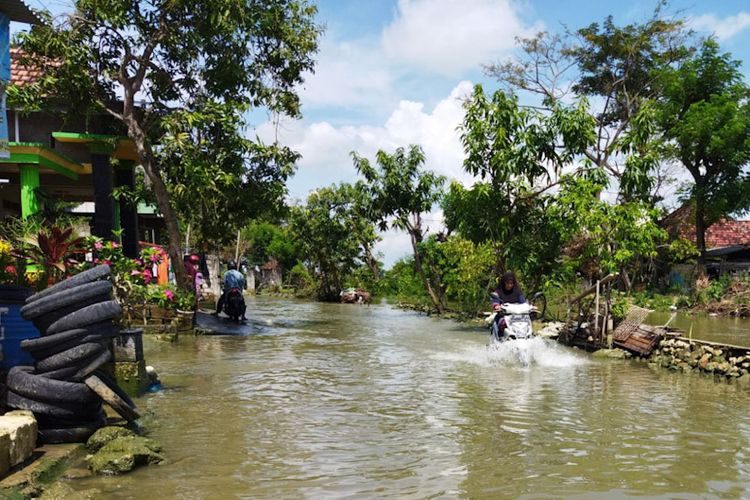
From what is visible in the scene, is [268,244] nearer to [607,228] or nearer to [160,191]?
[160,191]

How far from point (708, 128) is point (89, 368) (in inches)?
1100

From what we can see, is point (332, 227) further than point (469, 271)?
Yes

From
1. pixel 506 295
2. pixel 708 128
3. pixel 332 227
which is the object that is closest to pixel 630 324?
pixel 506 295

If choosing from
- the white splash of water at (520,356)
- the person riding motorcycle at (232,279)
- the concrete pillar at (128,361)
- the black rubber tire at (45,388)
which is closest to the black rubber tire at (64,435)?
the black rubber tire at (45,388)

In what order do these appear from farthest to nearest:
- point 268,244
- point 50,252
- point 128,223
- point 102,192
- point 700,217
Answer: point 268,244 → point 700,217 → point 128,223 → point 102,192 → point 50,252

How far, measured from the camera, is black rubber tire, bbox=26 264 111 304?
5996 millimetres

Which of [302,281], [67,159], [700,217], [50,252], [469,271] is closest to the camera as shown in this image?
[50,252]

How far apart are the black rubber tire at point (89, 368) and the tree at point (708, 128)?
89.8 feet

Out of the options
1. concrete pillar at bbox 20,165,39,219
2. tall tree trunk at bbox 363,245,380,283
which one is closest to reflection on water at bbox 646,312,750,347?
concrete pillar at bbox 20,165,39,219

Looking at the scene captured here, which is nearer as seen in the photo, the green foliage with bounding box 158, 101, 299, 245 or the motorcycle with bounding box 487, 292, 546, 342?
the motorcycle with bounding box 487, 292, 546, 342

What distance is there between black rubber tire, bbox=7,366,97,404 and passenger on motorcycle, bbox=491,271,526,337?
25.8 ft

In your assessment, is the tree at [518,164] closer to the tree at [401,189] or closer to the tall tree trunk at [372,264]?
the tree at [401,189]

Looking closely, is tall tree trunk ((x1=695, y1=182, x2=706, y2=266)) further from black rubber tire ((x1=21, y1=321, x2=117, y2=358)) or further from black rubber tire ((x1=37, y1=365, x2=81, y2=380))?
black rubber tire ((x1=37, y1=365, x2=81, y2=380))

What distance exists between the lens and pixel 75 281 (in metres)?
6.11
